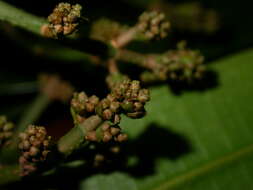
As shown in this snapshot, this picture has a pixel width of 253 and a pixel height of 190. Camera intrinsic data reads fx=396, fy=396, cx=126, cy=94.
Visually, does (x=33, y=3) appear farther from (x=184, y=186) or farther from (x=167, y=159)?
(x=184, y=186)

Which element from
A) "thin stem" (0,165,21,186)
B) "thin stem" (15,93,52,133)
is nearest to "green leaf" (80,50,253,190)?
"thin stem" (0,165,21,186)

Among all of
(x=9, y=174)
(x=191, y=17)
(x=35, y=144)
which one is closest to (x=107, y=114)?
(x=35, y=144)

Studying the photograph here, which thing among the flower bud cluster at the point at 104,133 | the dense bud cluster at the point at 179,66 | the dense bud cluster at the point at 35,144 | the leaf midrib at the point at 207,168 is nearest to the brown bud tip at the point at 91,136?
the flower bud cluster at the point at 104,133

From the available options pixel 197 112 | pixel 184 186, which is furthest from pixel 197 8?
pixel 184 186

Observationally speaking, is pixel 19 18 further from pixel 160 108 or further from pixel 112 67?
pixel 160 108

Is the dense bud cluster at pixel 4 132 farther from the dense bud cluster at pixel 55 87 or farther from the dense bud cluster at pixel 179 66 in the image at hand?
the dense bud cluster at pixel 55 87
